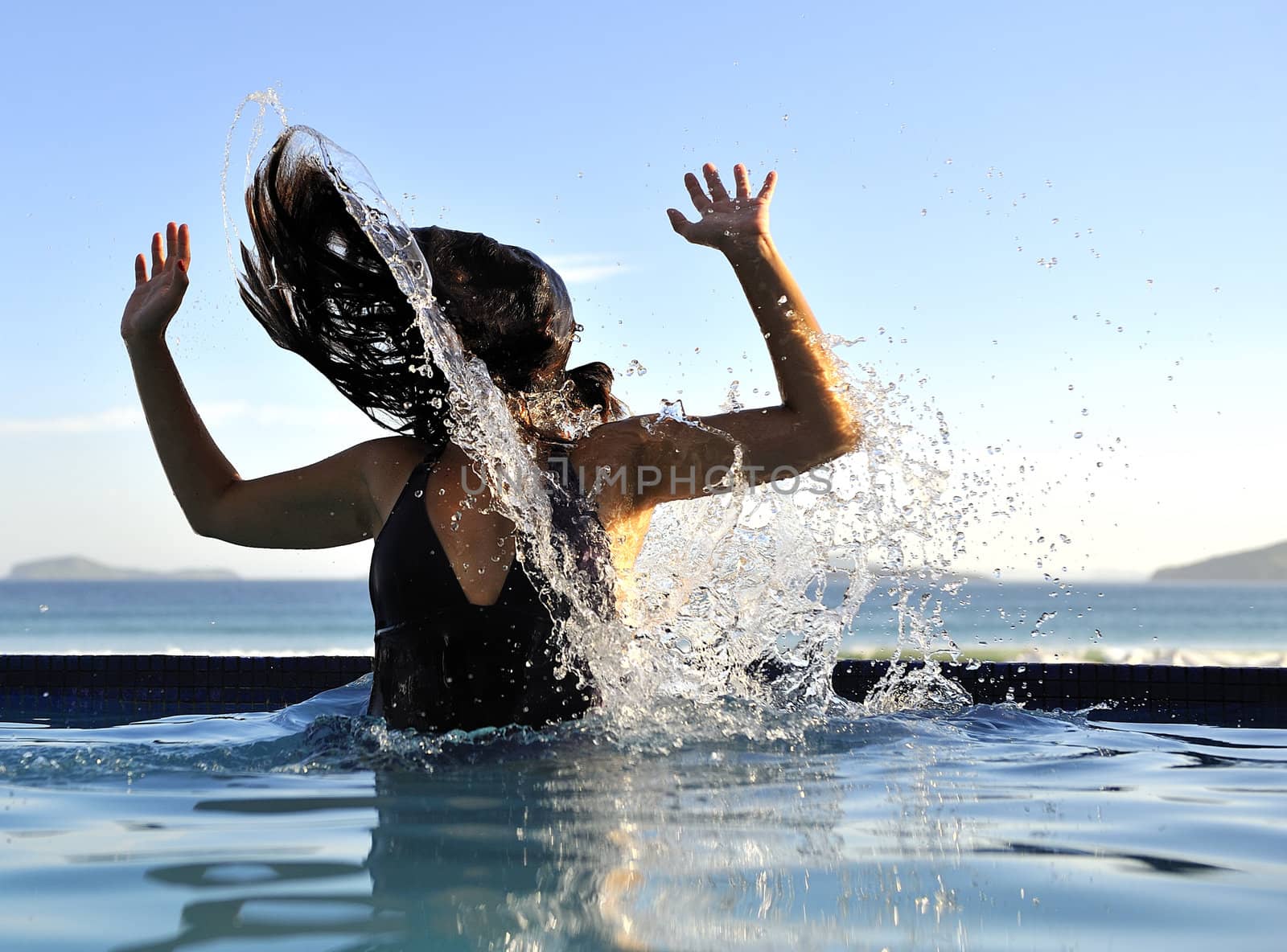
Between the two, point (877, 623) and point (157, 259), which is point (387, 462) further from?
point (877, 623)

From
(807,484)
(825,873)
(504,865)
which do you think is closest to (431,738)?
(504,865)

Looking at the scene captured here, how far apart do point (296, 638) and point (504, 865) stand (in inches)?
1186

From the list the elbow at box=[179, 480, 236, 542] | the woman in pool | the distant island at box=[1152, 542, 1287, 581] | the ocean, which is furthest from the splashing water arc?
the distant island at box=[1152, 542, 1287, 581]

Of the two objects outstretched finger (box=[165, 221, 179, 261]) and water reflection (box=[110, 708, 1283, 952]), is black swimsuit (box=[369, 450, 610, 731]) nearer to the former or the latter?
water reflection (box=[110, 708, 1283, 952])

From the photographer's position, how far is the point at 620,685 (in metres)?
2.49

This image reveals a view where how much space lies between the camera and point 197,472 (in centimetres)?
276

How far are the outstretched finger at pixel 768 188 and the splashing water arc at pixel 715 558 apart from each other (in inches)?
13.2

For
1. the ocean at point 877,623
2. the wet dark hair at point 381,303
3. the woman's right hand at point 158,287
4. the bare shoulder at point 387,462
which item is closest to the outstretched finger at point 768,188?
the wet dark hair at point 381,303

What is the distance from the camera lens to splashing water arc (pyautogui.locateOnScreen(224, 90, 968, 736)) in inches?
93.0

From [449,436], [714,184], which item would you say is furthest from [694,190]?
[449,436]

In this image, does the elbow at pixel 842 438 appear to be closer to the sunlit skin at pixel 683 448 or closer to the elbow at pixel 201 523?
the sunlit skin at pixel 683 448

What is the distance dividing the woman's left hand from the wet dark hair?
1.03 feet

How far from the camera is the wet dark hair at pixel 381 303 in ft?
8.20

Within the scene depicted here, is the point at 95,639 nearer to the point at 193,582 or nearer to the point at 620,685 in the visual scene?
the point at 620,685
